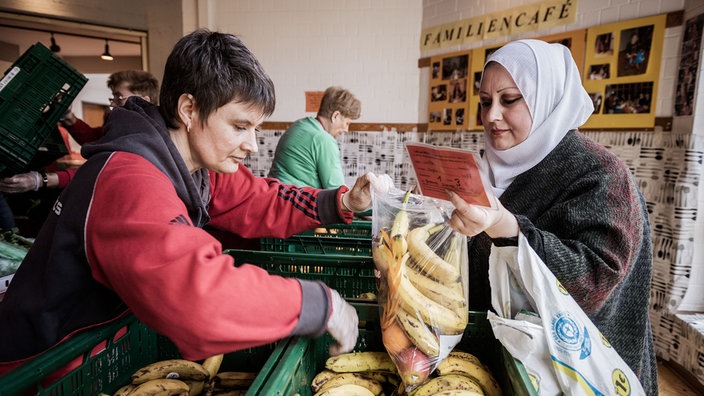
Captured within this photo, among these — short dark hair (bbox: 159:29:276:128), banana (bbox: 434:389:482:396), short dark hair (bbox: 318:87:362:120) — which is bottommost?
banana (bbox: 434:389:482:396)

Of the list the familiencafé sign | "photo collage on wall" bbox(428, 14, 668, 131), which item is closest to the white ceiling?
the familiencafé sign

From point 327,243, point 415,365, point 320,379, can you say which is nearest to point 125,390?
point 320,379

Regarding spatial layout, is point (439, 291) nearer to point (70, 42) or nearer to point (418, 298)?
point (418, 298)

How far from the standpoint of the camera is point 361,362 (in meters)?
1.06

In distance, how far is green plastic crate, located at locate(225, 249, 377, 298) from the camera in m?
1.37

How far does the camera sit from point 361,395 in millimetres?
988

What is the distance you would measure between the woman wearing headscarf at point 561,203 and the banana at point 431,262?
0.10 m

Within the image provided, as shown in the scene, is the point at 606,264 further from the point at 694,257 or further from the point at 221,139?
the point at 694,257

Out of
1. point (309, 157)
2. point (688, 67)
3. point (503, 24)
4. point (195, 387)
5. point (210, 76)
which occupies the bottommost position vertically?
point (195, 387)

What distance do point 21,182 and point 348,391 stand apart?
2.85 metres

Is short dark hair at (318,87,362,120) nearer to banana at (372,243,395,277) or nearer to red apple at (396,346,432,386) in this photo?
banana at (372,243,395,277)

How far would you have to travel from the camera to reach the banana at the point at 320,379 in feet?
3.26

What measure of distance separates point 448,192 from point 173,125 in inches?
30.5

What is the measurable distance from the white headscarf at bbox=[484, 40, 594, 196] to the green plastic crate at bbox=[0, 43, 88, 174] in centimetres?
254
